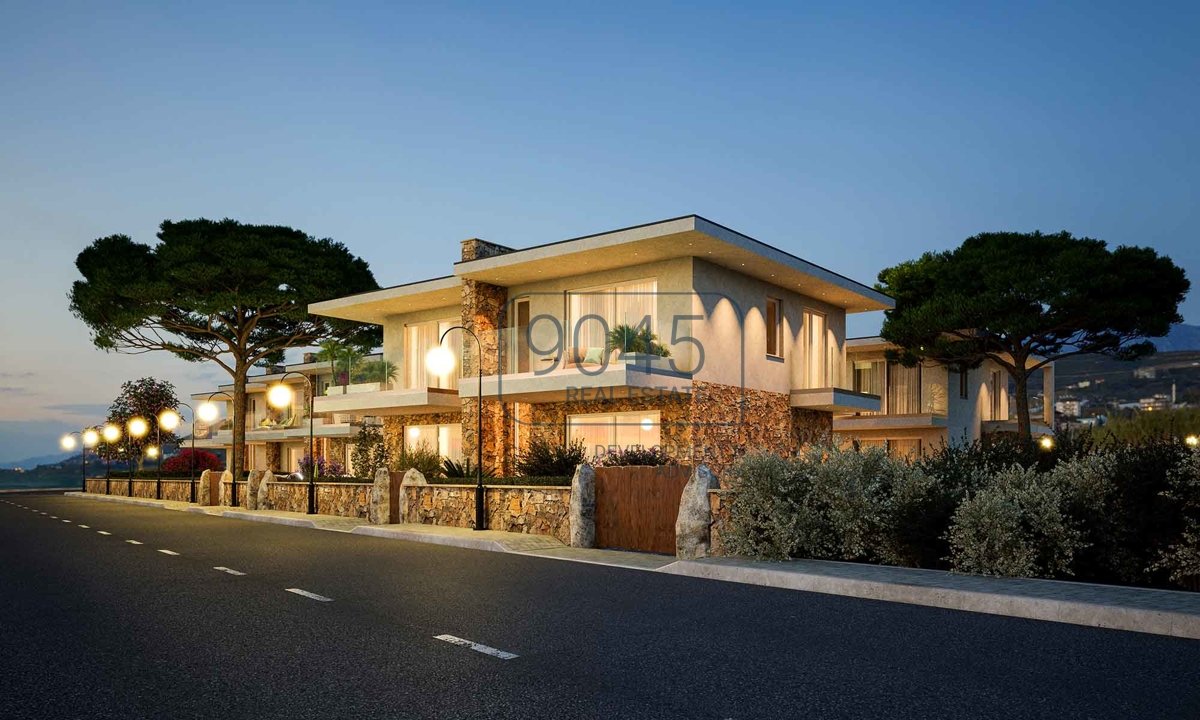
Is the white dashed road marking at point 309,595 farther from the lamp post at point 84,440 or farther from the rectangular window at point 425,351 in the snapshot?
the lamp post at point 84,440

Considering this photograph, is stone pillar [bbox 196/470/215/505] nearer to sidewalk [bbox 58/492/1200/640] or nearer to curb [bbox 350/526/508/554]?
curb [bbox 350/526/508/554]

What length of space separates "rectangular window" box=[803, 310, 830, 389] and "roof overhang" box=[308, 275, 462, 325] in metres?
10.6

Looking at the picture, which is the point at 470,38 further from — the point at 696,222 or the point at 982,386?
the point at 982,386

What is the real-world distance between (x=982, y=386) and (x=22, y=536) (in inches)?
1381

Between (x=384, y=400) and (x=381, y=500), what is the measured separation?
25.3 feet

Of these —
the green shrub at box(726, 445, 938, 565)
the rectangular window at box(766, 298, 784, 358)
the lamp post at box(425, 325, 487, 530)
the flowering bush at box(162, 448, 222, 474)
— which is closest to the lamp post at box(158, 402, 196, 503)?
the flowering bush at box(162, 448, 222, 474)

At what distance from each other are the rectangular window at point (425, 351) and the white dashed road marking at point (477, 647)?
21.1 m

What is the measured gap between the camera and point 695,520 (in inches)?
554

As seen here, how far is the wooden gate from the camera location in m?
15.5

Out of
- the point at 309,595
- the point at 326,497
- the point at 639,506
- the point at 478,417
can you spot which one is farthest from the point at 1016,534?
the point at 326,497

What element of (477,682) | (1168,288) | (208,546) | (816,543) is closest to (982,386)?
(1168,288)

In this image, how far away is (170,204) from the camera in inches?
1802

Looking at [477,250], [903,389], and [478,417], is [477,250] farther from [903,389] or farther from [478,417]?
[903,389]

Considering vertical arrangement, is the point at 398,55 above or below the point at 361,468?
above
